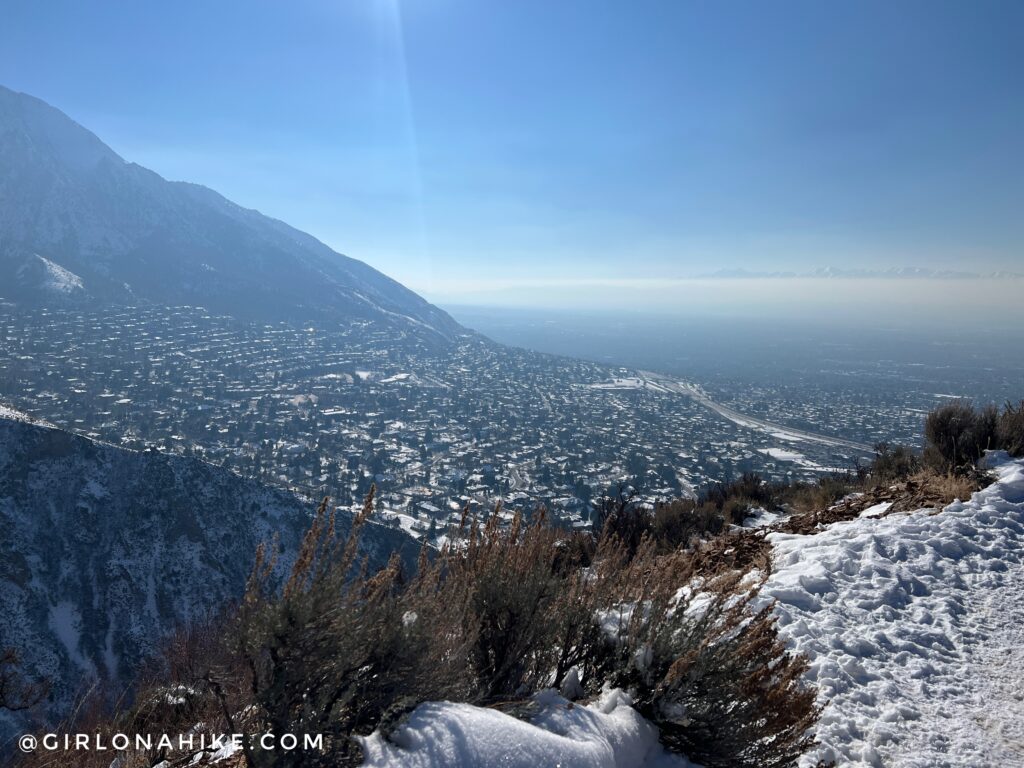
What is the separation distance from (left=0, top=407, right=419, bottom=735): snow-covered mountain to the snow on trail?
14147mm

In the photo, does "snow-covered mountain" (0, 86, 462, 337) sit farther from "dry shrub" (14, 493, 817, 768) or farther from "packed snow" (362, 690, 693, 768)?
"packed snow" (362, 690, 693, 768)

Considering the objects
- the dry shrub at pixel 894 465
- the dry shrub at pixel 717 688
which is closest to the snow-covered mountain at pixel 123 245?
the dry shrub at pixel 894 465

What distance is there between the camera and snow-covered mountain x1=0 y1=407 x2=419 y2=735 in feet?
58.3

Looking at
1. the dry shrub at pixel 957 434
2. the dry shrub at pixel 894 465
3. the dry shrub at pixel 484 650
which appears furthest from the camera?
the dry shrub at pixel 894 465

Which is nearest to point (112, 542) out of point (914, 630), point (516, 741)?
point (516, 741)

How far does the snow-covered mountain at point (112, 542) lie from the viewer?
1778cm

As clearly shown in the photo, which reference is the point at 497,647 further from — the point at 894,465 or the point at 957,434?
the point at 894,465

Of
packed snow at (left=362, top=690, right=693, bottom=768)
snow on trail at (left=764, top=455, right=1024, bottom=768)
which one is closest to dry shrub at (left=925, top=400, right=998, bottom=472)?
snow on trail at (left=764, top=455, right=1024, bottom=768)

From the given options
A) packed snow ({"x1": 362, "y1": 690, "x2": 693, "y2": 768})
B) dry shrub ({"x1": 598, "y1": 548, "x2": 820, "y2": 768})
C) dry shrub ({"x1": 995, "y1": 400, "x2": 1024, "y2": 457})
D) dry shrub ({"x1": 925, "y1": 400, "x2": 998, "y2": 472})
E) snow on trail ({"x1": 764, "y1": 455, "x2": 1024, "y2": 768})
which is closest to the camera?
packed snow ({"x1": 362, "y1": 690, "x2": 693, "y2": 768})

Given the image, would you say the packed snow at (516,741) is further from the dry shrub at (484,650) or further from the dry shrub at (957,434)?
the dry shrub at (957,434)

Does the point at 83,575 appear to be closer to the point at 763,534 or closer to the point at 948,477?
→ the point at 763,534

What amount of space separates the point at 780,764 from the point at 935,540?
155 inches

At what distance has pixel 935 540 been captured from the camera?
190 inches

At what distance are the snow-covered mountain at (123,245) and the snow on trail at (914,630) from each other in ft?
370
